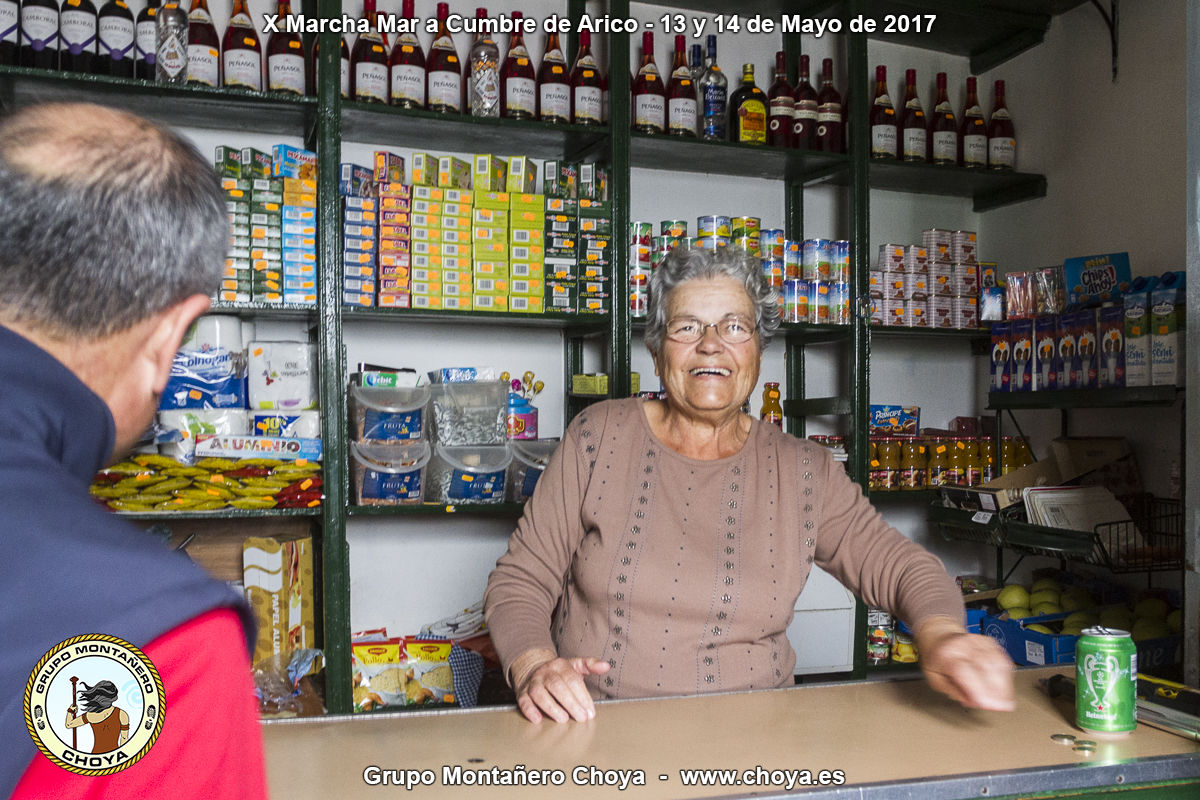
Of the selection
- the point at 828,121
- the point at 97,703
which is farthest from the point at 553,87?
the point at 97,703

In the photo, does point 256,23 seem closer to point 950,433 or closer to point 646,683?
point 646,683

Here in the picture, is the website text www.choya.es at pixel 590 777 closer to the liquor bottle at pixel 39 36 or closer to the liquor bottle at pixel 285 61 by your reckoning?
the liquor bottle at pixel 285 61

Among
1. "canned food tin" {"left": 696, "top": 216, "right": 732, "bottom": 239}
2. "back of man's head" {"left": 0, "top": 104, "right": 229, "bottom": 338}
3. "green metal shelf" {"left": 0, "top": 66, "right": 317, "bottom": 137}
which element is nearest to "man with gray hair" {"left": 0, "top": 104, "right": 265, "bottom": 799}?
"back of man's head" {"left": 0, "top": 104, "right": 229, "bottom": 338}

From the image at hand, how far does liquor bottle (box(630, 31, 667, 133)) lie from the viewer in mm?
3061

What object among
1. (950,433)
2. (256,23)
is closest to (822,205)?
(950,433)

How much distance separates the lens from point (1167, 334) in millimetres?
2525

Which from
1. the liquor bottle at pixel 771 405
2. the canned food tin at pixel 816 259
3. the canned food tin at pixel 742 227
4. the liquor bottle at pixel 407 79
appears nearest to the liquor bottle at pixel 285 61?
the liquor bottle at pixel 407 79

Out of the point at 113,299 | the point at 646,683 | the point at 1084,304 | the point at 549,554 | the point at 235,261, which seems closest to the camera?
the point at 113,299

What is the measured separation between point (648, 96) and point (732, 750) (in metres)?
2.33

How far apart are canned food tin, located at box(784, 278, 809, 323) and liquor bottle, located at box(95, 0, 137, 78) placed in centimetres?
205

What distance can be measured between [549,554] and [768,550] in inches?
16.3

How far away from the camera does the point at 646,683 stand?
170cm

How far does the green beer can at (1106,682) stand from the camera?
1260 mm

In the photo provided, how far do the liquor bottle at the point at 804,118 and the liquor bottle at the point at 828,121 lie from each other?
0.08ft
